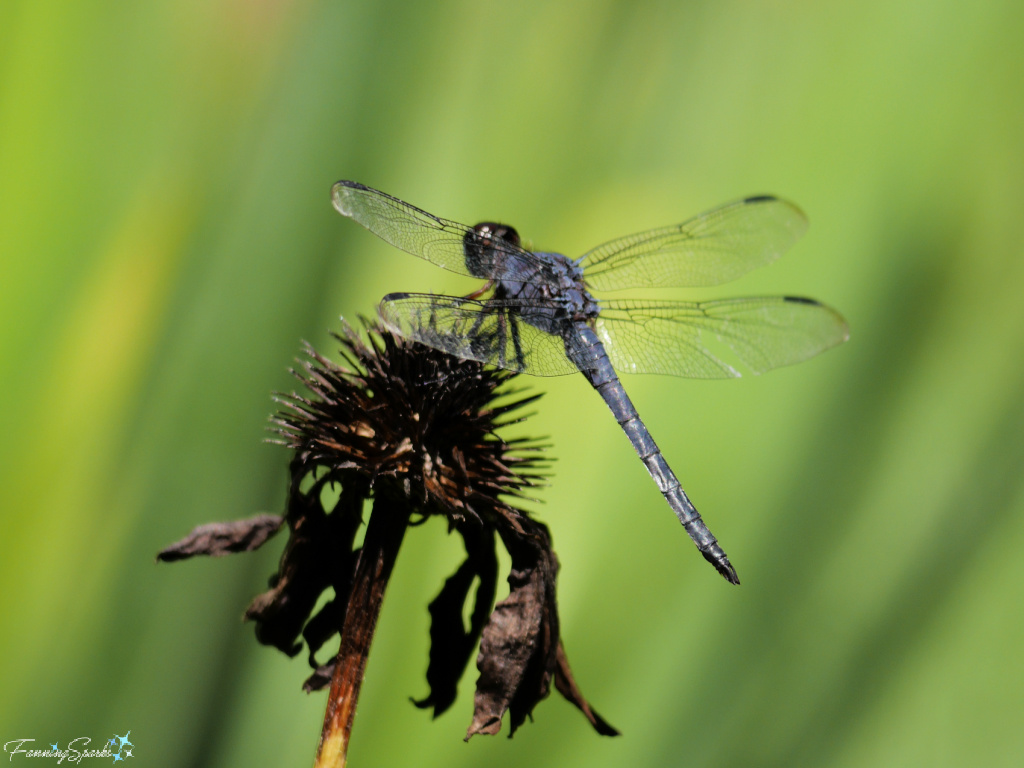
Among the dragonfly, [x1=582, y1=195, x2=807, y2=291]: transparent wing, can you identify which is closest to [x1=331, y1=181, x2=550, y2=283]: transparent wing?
the dragonfly

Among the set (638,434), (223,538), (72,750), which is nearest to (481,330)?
(638,434)

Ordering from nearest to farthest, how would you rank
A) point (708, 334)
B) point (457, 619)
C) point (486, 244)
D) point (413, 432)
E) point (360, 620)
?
point (360, 620), point (413, 432), point (457, 619), point (486, 244), point (708, 334)

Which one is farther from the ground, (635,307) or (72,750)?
(635,307)

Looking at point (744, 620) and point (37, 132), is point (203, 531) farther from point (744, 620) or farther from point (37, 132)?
point (744, 620)

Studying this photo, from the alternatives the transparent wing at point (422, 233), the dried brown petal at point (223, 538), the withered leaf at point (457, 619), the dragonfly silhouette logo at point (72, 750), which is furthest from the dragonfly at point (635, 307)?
the dragonfly silhouette logo at point (72, 750)

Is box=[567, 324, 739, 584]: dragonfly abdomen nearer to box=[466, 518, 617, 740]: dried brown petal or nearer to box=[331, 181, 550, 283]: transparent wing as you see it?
box=[331, 181, 550, 283]: transparent wing

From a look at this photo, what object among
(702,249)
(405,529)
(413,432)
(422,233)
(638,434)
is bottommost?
(405,529)

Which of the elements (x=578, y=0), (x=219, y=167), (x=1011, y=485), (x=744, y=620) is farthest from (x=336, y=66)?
(x=1011, y=485)

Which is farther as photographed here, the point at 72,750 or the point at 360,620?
Result: the point at 72,750

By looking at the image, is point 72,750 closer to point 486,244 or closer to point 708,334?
point 486,244
